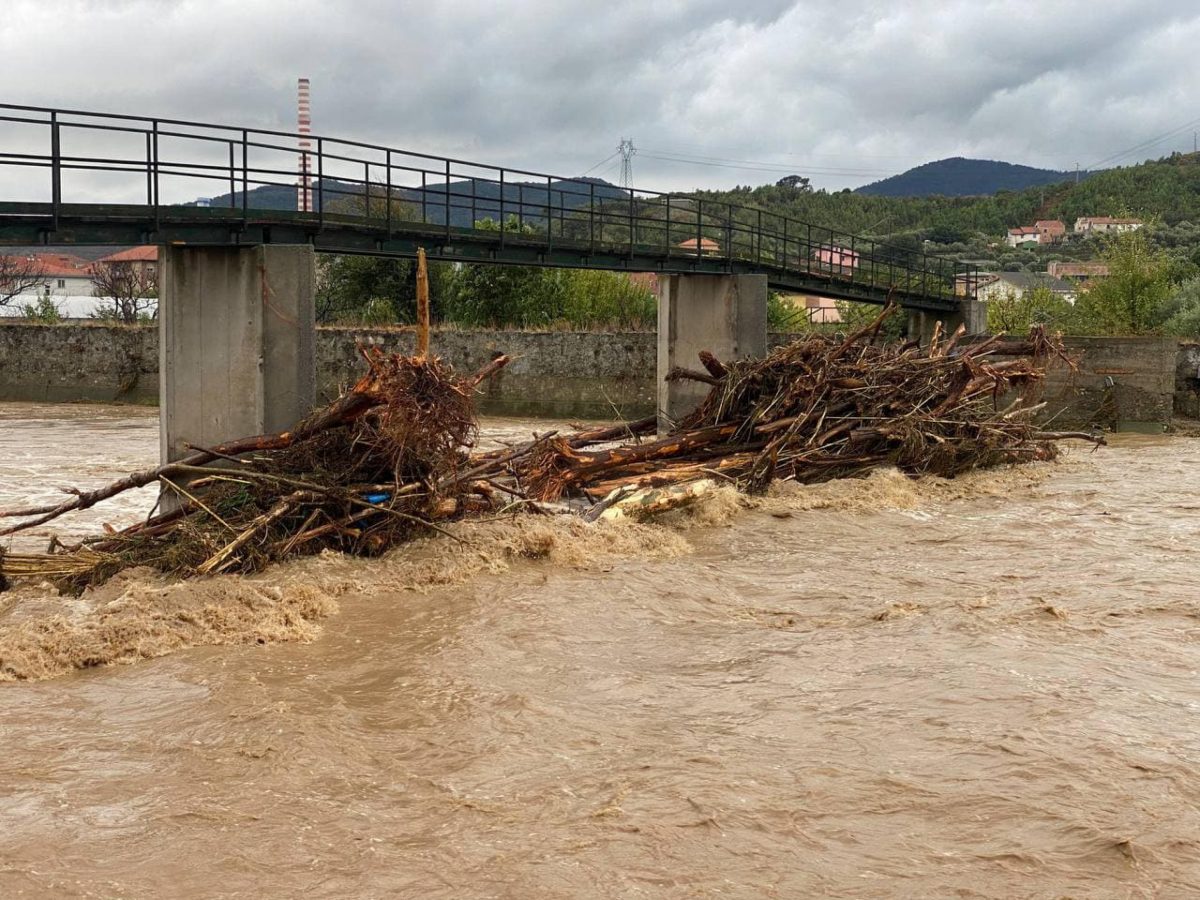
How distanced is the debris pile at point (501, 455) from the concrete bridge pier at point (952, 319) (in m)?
14.1

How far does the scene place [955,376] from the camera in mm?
19375

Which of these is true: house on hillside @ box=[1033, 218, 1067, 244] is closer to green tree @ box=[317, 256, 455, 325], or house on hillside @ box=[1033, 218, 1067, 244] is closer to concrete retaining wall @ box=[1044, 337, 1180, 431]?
green tree @ box=[317, 256, 455, 325]

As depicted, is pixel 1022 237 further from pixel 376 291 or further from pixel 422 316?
pixel 422 316

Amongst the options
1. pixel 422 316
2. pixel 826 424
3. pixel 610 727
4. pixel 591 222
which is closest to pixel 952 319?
pixel 591 222

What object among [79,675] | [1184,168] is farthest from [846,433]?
[1184,168]

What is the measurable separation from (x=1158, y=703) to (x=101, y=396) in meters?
33.7

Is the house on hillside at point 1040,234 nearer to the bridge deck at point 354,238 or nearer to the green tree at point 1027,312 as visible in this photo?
the green tree at point 1027,312

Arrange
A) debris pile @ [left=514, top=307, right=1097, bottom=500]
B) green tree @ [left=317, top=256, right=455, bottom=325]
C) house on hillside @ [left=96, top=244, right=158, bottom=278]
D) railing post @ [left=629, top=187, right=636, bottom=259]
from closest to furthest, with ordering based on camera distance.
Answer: debris pile @ [left=514, top=307, right=1097, bottom=500]
railing post @ [left=629, top=187, right=636, bottom=259]
green tree @ [left=317, top=256, right=455, bottom=325]
house on hillside @ [left=96, top=244, right=158, bottom=278]

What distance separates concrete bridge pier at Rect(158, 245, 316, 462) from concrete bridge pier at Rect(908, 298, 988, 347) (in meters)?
24.3

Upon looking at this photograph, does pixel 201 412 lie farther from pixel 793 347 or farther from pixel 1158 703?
pixel 1158 703

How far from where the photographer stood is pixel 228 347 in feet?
50.5

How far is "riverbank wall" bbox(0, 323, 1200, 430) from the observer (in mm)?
27125

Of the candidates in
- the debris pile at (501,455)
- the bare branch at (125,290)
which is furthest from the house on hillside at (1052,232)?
the debris pile at (501,455)

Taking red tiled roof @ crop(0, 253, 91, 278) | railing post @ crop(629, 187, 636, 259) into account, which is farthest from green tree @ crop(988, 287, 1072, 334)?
red tiled roof @ crop(0, 253, 91, 278)
